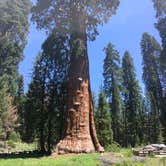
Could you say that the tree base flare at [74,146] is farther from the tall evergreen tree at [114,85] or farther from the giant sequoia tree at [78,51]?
the tall evergreen tree at [114,85]

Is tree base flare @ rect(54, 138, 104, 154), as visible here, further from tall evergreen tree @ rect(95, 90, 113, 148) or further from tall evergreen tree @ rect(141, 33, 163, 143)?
tall evergreen tree @ rect(141, 33, 163, 143)

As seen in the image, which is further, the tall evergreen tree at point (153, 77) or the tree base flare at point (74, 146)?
the tall evergreen tree at point (153, 77)

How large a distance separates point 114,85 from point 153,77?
543cm

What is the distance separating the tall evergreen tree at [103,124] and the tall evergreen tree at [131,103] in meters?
11.4

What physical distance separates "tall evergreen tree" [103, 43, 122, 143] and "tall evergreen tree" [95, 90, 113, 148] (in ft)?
35.6

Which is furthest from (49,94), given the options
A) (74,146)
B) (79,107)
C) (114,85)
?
(114,85)

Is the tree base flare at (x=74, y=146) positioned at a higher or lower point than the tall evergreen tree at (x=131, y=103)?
lower

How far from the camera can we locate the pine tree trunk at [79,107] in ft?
61.4

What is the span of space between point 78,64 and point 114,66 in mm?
28539

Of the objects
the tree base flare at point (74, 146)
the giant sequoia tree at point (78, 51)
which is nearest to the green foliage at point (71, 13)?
the giant sequoia tree at point (78, 51)

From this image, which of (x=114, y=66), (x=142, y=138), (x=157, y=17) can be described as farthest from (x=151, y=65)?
(x=157, y=17)

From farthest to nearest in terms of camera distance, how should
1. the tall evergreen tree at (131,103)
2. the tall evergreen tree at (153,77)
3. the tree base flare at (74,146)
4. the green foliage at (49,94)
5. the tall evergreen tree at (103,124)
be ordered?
the tall evergreen tree at (131,103), the tall evergreen tree at (153,77), the tall evergreen tree at (103,124), the green foliage at (49,94), the tree base flare at (74,146)

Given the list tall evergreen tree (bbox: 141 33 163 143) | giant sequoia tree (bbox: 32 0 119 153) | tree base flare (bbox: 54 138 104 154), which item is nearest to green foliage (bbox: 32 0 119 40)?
giant sequoia tree (bbox: 32 0 119 153)

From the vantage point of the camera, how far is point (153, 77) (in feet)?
151
